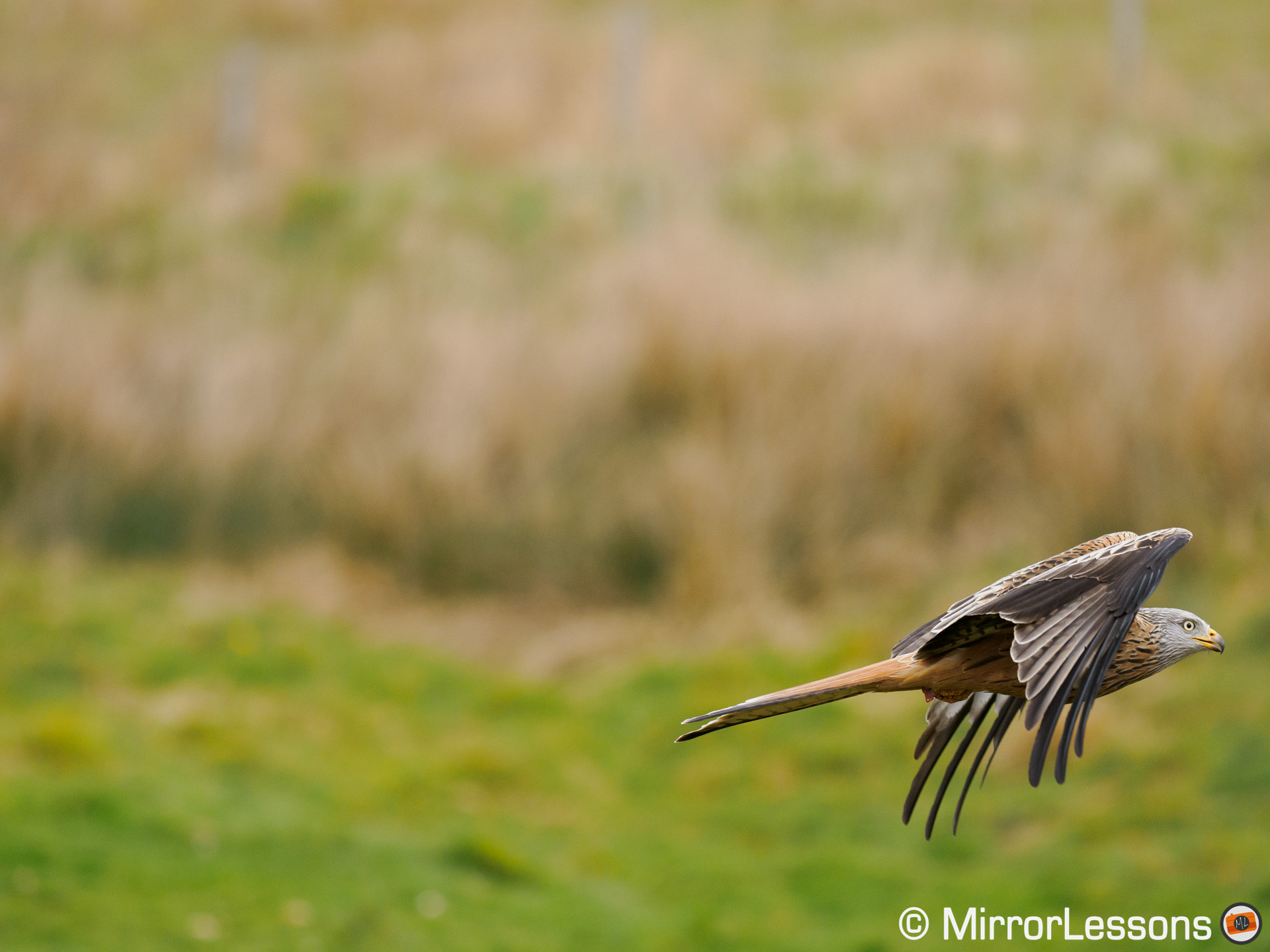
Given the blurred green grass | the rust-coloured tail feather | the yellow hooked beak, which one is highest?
the rust-coloured tail feather

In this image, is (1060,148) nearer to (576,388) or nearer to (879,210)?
(879,210)

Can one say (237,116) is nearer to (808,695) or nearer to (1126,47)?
(1126,47)

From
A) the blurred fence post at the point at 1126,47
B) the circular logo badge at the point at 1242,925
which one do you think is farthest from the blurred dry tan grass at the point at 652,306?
the circular logo badge at the point at 1242,925

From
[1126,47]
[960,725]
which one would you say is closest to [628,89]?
[1126,47]

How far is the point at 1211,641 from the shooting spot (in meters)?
0.64

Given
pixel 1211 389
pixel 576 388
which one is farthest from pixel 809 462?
pixel 1211 389

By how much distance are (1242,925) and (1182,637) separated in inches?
7.0

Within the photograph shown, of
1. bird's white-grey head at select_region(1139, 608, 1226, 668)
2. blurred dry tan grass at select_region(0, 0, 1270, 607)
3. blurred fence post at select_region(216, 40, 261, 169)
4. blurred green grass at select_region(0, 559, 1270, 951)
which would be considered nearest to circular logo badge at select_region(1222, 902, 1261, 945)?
bird's white-grey head at select_region(1139, 608, 1226, 668)

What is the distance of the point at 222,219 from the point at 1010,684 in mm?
18547

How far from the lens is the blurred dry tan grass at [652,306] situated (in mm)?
8828

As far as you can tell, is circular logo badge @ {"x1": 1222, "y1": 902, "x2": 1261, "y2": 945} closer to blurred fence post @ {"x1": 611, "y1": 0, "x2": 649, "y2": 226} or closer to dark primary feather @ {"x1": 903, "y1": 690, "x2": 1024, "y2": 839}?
dark primary feather @ {"x1": 903, "y1": 690, "x2": 1024, "y2": 839}

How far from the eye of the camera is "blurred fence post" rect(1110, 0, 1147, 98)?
721 inches

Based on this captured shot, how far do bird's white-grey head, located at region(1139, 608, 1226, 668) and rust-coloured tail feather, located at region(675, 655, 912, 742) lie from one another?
5.4 inches

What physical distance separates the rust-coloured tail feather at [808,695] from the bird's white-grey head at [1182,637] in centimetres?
14
